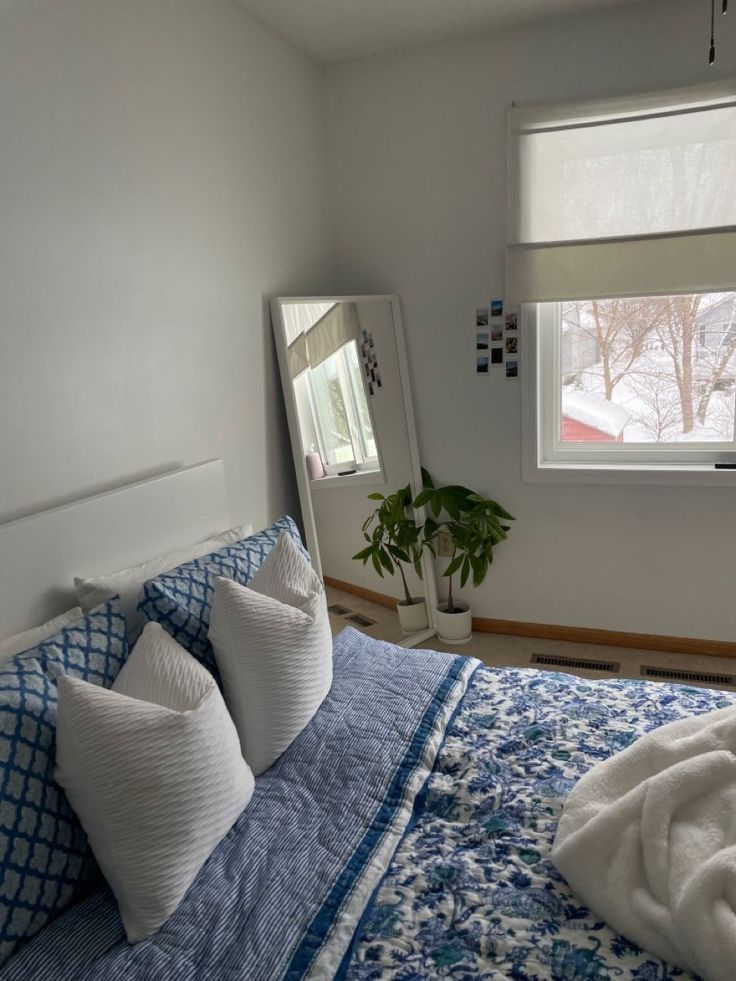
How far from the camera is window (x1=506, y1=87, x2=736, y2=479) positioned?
2697 mm

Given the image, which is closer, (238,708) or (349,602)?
(238,708)

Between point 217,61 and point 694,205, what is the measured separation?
5.69ft

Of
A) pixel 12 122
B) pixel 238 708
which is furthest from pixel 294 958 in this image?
A: pixel 12 122

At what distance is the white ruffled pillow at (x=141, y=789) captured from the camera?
125cm

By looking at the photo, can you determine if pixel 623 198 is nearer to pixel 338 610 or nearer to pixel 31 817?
pixel 338 610

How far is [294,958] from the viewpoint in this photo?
3.85 feet

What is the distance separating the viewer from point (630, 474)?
3016 millimetres

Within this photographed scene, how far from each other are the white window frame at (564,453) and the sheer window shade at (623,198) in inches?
9.3

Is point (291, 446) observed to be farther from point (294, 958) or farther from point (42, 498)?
point (294, 958)

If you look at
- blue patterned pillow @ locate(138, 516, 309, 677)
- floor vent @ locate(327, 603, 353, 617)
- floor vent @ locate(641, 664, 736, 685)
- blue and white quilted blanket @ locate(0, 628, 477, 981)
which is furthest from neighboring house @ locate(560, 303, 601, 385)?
blue patterned pillow @ locate(138, 516, 309, 677)

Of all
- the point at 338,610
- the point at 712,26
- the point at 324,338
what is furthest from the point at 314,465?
the point at 712,26

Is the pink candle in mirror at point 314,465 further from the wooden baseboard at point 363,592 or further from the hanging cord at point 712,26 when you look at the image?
the hanging cord at point 712,26

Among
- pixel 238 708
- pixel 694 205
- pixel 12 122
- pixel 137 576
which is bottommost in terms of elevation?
pixel 238 708

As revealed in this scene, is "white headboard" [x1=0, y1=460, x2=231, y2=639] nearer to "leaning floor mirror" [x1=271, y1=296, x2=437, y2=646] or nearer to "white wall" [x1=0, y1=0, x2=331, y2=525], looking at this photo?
"white wall" [x1=0, y1=0, x2=331, y2=525]
